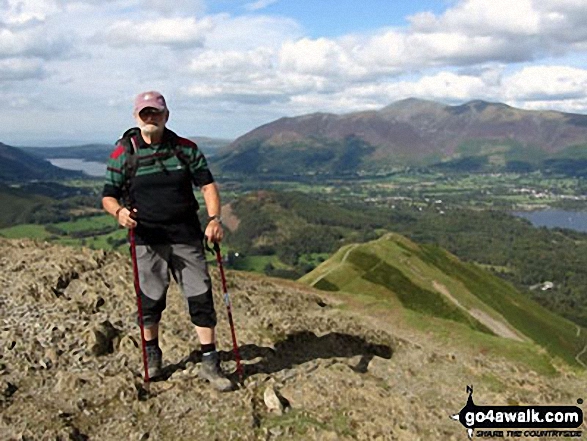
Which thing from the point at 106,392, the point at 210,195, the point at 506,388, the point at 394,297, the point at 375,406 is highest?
the point at 210,195

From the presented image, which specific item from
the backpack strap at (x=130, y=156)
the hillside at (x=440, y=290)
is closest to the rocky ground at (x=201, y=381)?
the backpack strap at (x=130, y=156)

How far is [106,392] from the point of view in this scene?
427 inches

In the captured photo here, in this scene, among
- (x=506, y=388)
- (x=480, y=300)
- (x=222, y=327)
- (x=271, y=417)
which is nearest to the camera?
(x=271, y=417)

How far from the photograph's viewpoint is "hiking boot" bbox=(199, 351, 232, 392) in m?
11.4

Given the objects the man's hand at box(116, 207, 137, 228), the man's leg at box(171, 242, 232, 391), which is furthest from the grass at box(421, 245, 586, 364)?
the man's hand at box(116, 207, 137, 228)

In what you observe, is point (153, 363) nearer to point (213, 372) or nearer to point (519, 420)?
point (213, 372)

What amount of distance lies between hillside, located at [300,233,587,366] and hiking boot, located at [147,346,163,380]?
75259mm

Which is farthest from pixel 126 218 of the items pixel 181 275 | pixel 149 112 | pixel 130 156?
pixel 149 112

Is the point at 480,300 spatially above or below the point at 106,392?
below

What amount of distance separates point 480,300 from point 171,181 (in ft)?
371

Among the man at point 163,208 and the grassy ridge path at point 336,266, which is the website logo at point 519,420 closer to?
the man at point 163,208

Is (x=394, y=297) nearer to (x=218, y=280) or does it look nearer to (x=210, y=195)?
(x=218, y=280)

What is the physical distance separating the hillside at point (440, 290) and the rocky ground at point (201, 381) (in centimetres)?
6859

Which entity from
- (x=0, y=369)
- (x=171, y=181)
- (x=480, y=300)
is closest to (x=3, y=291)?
(x=0, y=369)
